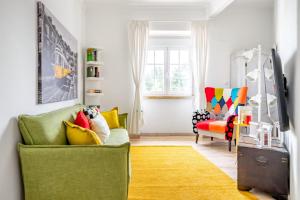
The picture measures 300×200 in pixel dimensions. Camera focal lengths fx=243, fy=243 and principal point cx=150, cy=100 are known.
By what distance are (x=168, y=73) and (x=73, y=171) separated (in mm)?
4081

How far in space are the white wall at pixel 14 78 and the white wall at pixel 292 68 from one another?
2.15 meters

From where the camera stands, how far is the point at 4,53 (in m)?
1.59

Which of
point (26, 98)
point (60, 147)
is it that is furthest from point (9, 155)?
point (26, 98)

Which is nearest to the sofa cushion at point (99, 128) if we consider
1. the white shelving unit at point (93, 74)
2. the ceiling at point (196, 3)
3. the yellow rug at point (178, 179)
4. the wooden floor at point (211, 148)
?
the yellow rug at point (178, 179)

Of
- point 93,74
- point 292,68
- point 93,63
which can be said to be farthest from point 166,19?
A: point 292,68

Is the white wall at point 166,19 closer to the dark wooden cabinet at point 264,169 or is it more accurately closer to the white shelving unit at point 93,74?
the white shelving unit at point 93,74

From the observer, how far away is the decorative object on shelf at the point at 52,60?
2260 mm

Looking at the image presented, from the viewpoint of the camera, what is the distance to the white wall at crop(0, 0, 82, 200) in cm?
159

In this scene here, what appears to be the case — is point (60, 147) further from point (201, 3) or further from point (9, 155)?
point (201, 3)

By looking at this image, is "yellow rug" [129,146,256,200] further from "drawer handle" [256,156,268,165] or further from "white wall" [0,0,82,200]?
"white wall" [0,0,82,200]

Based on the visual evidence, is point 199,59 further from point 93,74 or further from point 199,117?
point 93,74

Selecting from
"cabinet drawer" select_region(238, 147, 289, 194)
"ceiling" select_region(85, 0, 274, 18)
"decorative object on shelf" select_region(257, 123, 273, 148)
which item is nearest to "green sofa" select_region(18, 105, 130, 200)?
"cabinet drawer" select_region(238, 147, 289, 194)

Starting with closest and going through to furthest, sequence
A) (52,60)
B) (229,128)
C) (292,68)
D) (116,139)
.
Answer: (292,68), (52,60), (116,139), (229,128)

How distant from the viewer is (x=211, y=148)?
4.42 metres
